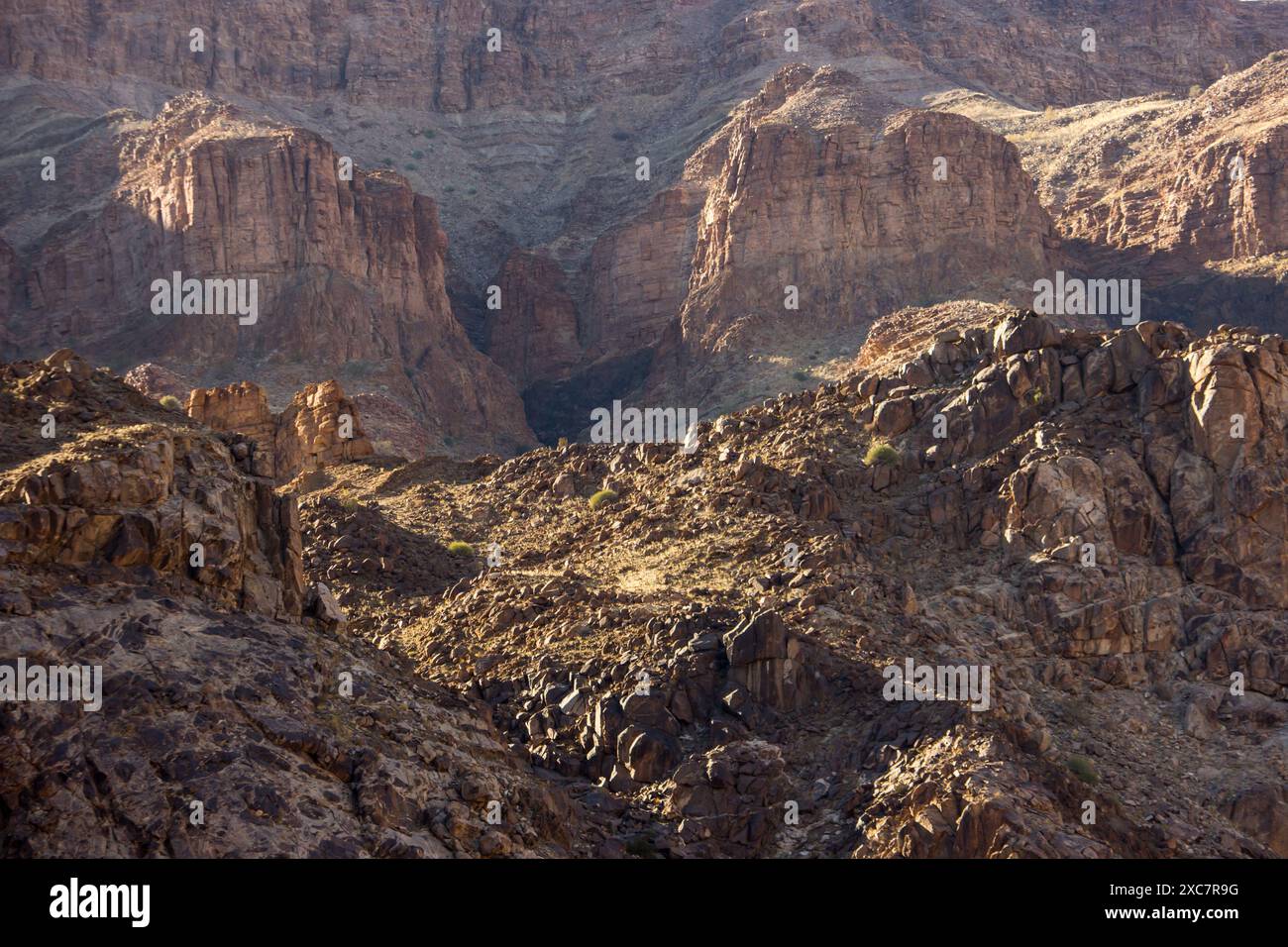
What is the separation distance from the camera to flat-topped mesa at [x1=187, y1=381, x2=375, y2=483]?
2970 inches

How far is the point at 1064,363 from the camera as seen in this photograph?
55875 millimetres

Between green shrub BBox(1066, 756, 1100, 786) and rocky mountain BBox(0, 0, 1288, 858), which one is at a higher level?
rocky mountain BBox(0, 0, 1288, 858)

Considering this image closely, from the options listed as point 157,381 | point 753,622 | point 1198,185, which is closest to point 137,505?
point 753,622

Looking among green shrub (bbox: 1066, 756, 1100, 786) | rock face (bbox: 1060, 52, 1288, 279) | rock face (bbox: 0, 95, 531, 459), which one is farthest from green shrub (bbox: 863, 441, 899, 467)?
rock face (bbox: 1060, 52, 1288, 279)

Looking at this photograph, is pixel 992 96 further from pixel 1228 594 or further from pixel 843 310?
pixel 1228 594

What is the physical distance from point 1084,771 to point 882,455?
14.8 metres

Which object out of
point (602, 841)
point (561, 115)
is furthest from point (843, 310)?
point (602, 841)

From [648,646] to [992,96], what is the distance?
108242mm

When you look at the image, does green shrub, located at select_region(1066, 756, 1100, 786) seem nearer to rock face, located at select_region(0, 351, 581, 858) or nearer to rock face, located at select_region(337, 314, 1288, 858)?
rock face, located at select_region(337, 314, 1288, 858)

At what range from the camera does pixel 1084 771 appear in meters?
43.1

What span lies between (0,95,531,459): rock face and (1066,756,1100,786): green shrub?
65.4 meters

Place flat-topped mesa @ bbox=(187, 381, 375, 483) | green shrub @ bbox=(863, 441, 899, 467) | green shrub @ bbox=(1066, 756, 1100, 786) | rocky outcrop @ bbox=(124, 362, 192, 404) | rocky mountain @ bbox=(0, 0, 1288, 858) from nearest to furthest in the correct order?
rocky mountain @ bbox=(0, 0, 1288, 858), green shrub @ bbox=(1066, 756, 1100, 786), green shrub @ bbox=(863, 441, 899, 467), flat-topped mesa @ bbox=(187, 381, 375, 483), rocky outcrop @ bbox=(124, 362, 192, 404)

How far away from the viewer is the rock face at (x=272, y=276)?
356 feet

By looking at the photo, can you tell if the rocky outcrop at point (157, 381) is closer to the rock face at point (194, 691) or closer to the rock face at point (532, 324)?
the rock face at point (532, 324)
